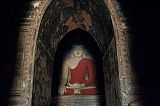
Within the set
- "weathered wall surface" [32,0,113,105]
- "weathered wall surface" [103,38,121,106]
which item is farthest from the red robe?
"weathered wall surface" [103,38,121,106]

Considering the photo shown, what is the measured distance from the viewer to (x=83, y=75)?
695 cm

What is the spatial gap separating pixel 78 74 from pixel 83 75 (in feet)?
0.69

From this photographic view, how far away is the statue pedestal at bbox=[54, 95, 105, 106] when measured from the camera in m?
6.33

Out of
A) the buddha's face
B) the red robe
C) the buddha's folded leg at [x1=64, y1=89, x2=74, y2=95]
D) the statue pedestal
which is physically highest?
the buddha's face

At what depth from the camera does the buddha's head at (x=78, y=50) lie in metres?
7.38

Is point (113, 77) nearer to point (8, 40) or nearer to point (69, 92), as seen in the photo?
point (8, 40)

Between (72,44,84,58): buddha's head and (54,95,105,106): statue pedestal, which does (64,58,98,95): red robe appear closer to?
(54,95,105,106): statue pedestal

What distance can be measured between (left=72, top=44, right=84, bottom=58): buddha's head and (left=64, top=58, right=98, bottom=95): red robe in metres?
0.28

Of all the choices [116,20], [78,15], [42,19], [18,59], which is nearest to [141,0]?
[116,20]

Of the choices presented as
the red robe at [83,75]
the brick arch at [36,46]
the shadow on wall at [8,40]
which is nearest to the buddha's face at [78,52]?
the red robe at [83,75]

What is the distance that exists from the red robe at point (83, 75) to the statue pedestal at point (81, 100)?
16 cm

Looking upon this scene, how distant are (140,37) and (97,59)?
3533mm

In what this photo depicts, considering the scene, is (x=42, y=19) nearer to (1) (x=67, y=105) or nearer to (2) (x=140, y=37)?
(2) (x=140, y=37)

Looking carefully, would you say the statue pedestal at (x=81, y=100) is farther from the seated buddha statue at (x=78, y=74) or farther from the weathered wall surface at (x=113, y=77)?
the weathered wall surface at (x=113, y=77)
